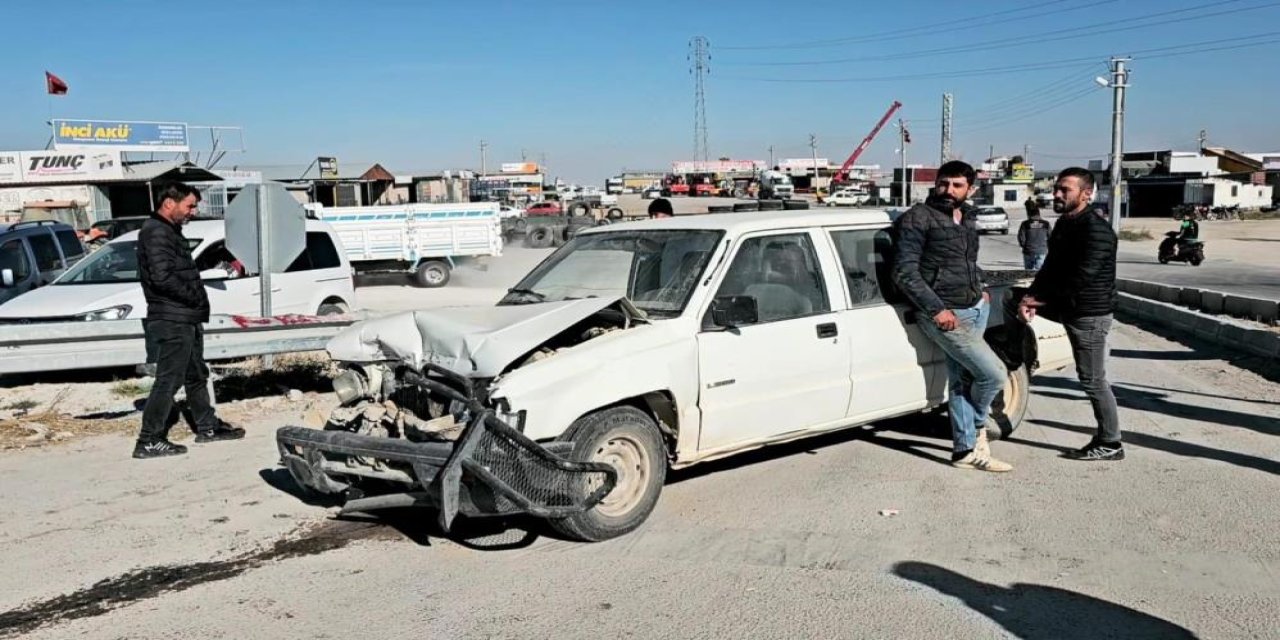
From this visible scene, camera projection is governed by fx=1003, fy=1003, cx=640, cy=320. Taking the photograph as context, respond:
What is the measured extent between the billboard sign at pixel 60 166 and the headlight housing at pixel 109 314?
3101 centimetres

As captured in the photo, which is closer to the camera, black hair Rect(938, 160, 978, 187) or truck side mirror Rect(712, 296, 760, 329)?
truck side mirror Rect(712, 296, 760, 329)

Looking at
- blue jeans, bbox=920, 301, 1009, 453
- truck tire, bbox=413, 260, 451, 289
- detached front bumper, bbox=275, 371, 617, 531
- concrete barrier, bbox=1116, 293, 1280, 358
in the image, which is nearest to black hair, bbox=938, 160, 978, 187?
blue jeans, bbox=920, 301, 1009, 453

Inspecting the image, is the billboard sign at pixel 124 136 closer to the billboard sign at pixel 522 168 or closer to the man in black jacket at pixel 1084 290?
the man in black jacket at pixel 1084 290

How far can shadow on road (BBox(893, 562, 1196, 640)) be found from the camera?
3887mm

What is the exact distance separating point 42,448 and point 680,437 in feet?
→ 15.9

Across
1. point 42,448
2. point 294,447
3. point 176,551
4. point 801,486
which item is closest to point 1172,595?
point 801,486

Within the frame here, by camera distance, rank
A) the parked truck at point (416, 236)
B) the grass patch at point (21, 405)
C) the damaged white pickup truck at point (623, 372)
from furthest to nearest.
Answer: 1. the parked truck at point (416, 236)
2. the grass patch at point (21, 405)
3. the damaged white pickup truck at point (623, 372)

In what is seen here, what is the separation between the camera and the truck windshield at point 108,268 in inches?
406

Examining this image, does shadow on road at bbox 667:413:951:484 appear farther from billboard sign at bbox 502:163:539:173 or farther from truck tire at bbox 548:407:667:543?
billboard sign at bbox 502:163:539:173

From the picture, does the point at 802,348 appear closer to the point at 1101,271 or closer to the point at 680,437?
the point at 680,437

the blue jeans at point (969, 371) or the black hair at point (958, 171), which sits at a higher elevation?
the black hair at point (958, 171)

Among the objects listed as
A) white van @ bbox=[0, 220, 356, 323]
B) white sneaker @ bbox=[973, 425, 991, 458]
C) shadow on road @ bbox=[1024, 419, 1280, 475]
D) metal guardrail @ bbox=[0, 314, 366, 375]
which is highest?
white van @ bbox=[0, 220, 356, 323]

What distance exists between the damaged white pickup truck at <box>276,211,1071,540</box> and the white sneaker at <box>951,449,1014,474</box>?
459 mm

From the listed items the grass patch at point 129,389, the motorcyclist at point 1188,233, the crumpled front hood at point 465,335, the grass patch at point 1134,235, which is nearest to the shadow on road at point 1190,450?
the crumpled front hood at point 465,335
